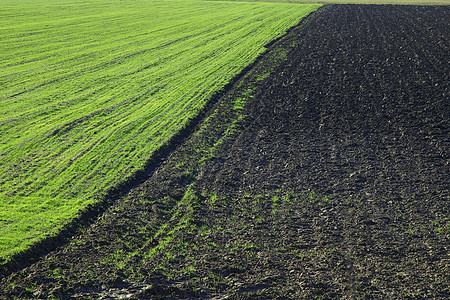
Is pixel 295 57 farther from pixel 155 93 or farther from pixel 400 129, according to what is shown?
pixel 400 129

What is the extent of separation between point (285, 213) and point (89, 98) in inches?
384

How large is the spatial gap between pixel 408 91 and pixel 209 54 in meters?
10.8

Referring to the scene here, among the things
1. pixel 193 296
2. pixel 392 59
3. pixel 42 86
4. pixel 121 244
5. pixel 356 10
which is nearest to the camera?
pixel 193 296

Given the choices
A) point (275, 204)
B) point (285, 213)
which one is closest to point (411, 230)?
point (285, 213)

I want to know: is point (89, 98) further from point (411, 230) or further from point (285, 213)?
point (411, 230)

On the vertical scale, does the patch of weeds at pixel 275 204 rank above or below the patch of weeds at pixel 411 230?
above

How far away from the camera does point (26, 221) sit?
7.90 meters

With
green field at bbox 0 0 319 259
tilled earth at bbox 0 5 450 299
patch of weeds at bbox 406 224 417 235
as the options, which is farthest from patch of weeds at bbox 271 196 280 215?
green field at bbox 0 0 319 259

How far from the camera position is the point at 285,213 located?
323 inches

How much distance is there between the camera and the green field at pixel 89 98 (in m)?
8.98

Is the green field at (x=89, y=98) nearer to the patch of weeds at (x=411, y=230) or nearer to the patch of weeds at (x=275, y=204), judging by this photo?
the patch of weeds at (x=275, y=204)

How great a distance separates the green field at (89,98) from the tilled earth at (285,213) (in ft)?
3.31

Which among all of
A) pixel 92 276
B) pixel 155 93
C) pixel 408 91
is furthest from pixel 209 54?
pixel 92 276

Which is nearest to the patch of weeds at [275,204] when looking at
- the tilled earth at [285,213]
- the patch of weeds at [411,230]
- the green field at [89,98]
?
the tilled earth at [285,213]
